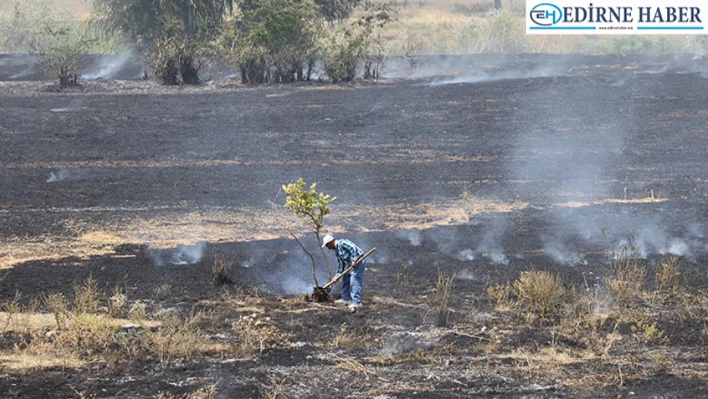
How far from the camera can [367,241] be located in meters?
13.3

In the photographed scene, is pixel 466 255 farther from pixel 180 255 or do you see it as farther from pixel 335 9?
pixel 335 9

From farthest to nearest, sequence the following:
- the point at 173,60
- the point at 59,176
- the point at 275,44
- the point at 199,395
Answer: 1. the point at 275,44
2. the point at 173,60
3. the point at 59,176
4. the point at 199,395

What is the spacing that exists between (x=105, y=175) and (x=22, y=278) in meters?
5.68

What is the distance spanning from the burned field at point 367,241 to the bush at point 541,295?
0.09 ft

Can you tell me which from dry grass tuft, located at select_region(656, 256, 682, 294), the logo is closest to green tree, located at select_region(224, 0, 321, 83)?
the logo

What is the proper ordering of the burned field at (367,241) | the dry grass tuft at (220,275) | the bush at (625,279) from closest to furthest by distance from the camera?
the burned field at (367,241) < the bush at (625,279) < the dry grass tuft at (220,275)

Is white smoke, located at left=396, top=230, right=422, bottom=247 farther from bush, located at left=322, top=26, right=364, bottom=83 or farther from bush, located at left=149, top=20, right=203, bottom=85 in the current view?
bush, located at left=149, top=20, right=203, bottom=85

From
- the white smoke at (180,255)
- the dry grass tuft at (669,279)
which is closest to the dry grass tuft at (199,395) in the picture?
the white smoke at (180,255)

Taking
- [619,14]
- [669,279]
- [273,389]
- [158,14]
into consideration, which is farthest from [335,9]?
[273,389]

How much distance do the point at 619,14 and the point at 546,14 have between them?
3308 millimetres

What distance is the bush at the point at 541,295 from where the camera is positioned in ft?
33.9

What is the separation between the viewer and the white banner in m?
35.2

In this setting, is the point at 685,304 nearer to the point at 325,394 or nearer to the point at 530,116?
the point at 325,394

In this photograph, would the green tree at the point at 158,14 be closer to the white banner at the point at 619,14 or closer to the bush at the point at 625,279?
the white banner at the point at 619,14
